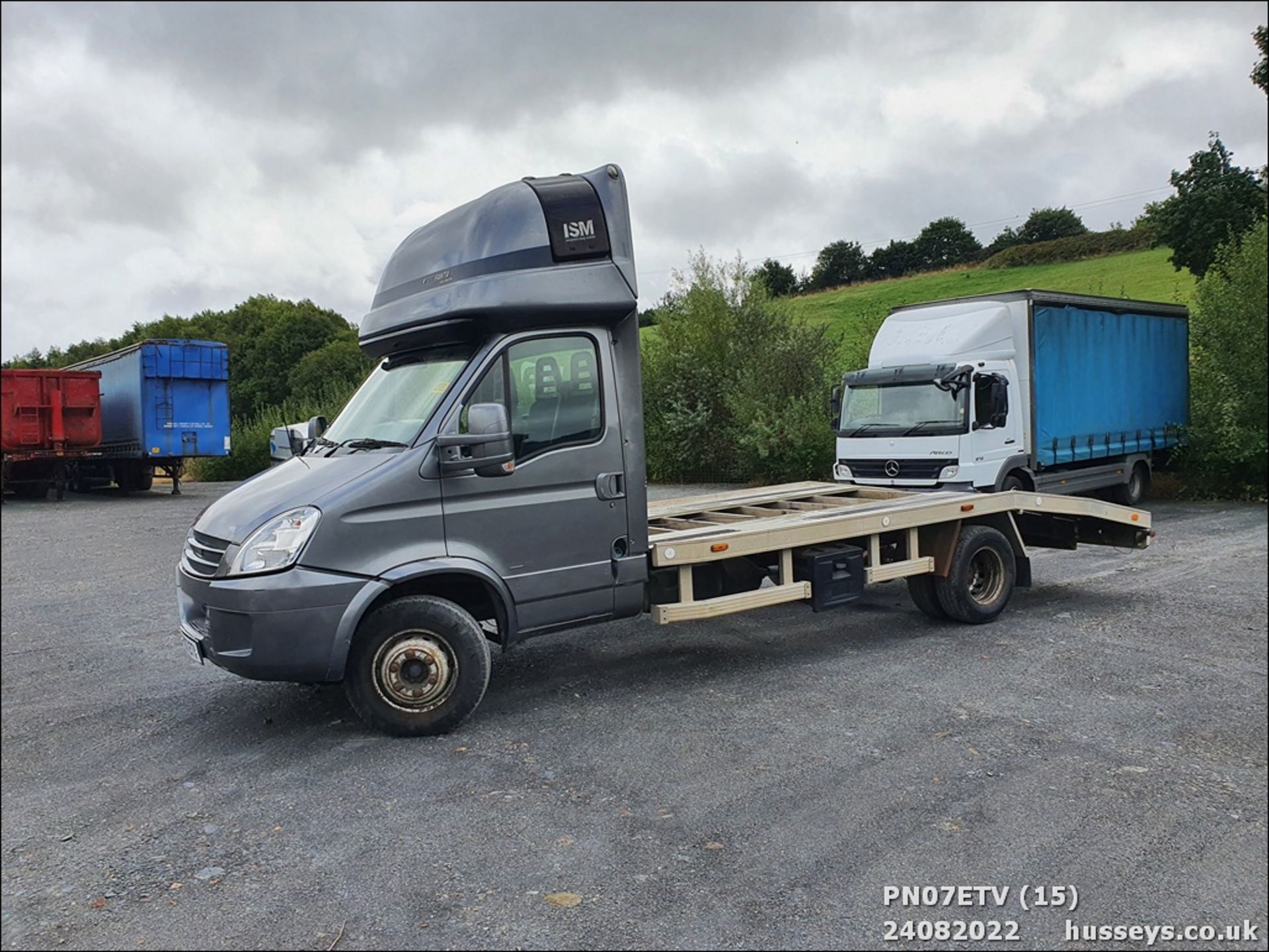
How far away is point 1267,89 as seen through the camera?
2.67m

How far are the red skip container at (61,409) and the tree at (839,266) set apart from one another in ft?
95.0

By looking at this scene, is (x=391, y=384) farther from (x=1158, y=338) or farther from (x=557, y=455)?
(x=1158, y=338)

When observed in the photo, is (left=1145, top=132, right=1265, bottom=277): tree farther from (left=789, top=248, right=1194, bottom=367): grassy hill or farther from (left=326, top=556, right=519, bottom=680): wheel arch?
(left=326, top=556, right=519, bottom=680): wheel arch

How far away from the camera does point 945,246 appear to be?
131ft

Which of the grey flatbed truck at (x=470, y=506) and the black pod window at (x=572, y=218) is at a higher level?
the black pod window at (x=572, y=218)

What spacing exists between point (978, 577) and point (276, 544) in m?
5.89

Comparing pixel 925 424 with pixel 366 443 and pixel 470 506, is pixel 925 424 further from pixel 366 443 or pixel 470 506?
pixel 366 443

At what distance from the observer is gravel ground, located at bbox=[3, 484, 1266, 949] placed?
10.5 feet

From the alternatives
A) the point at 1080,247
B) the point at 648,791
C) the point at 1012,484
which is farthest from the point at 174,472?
the point at 1080,247

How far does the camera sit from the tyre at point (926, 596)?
7.73m

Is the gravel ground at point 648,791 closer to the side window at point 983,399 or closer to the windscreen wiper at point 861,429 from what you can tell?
the side window at point 983,399

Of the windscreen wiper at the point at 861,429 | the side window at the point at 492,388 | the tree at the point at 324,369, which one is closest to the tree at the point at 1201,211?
the windscreen wiper at the point at 861,429

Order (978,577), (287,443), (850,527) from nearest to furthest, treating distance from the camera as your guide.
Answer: (287,443)
(850,527)
(978,577)

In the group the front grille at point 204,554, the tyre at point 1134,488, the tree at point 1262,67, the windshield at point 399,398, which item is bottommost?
the tyre at point 1134,488
